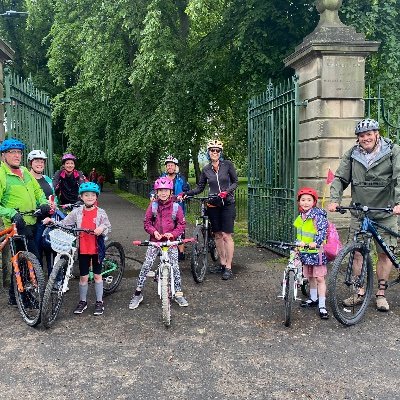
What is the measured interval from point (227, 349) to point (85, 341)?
1.34 m

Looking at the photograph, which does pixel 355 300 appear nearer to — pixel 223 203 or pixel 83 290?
pixel 223 203

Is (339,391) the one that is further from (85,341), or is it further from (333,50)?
(333,50)

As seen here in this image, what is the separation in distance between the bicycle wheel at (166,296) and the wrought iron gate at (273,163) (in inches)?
131

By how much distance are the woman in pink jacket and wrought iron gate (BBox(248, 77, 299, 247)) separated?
2.82m

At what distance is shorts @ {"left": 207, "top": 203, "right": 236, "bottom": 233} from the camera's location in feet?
23.2

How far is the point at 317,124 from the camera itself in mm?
7355

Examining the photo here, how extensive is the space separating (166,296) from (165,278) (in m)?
0.19

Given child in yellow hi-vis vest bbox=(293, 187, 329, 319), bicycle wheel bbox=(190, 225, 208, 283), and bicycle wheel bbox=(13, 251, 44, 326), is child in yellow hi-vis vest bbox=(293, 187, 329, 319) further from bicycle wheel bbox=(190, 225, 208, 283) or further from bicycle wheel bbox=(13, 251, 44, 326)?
bicycle wheel bbox=(13, 251, 44, 326)

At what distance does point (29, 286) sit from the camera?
5098 mm

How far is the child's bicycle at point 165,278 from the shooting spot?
4898 millimetres

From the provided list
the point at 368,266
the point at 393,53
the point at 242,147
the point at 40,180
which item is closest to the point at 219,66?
the point at 242,147

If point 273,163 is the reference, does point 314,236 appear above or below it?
below

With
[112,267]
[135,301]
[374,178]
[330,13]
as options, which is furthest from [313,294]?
[330,13]

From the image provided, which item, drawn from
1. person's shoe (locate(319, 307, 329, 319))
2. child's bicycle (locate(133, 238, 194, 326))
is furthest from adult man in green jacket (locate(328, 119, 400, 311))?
child's bicycle (locate(133, 238, 194, 326))
